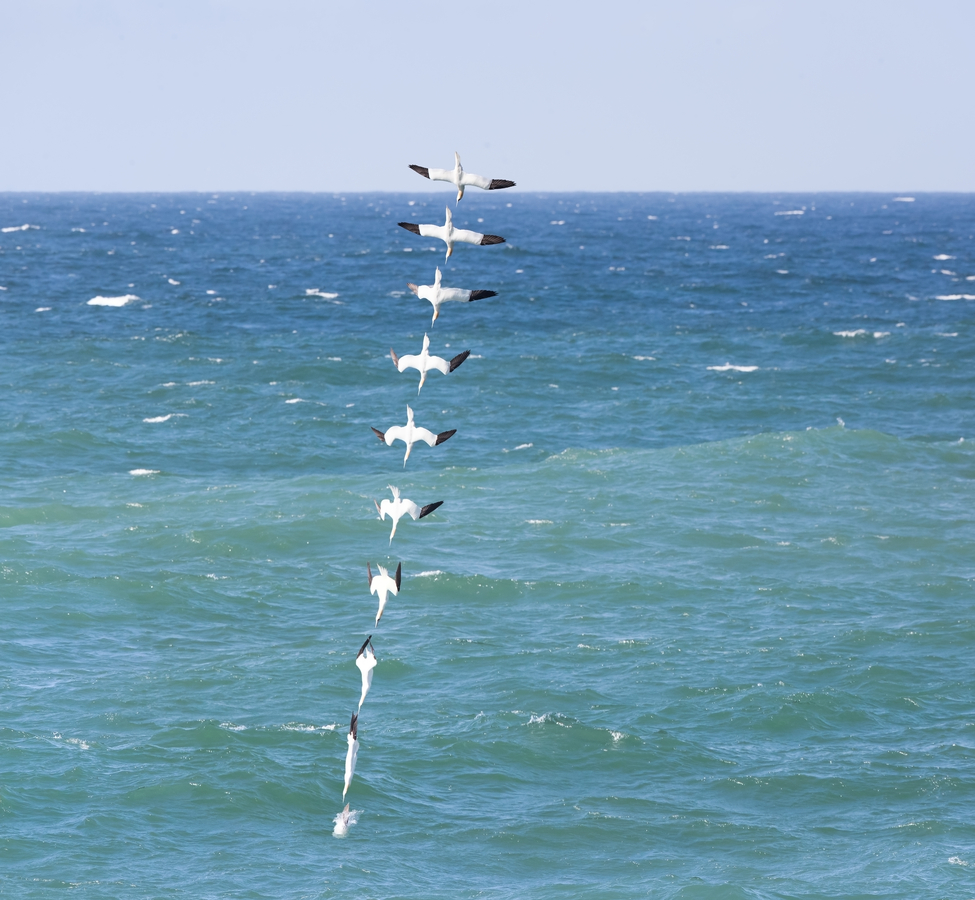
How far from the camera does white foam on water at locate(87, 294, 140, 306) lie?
13800cm

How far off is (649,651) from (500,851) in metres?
15.3

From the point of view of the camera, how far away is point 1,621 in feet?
173

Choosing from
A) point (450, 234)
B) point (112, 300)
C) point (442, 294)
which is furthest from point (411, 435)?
point (112, 300)

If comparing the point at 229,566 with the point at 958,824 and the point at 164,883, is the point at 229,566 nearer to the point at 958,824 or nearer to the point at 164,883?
the point at 164,883

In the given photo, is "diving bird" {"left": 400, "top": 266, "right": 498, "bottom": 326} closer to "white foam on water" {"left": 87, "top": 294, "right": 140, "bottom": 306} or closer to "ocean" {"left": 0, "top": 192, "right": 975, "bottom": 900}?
"ocean" {"left": 0, "top": 192, "right": 975, "bottom": 900}

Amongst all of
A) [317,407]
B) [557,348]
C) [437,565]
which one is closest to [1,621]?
[437,565]

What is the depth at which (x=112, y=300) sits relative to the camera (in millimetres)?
140750
